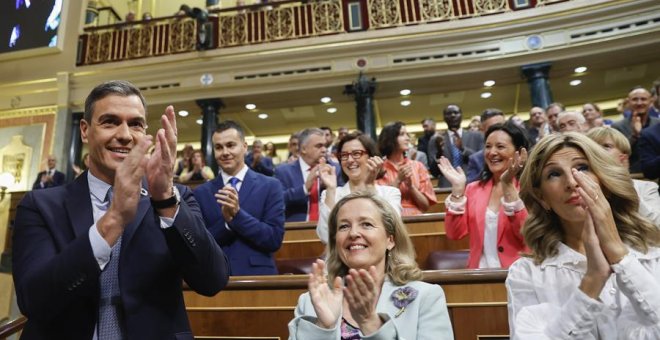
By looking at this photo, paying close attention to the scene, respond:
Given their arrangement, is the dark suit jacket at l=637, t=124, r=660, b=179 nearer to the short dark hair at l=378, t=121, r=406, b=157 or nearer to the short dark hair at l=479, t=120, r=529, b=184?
the short dark hair at l=479, t=120, r=529, b=184

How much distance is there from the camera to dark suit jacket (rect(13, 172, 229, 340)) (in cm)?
86

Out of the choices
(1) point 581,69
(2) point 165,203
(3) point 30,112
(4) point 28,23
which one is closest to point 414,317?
(2) point 165,203

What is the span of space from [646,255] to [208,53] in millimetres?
7348

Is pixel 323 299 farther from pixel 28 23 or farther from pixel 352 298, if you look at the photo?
pixel 28 23

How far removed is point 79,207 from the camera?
102 cm

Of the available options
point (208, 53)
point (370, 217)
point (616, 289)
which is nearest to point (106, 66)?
point (208, 53)

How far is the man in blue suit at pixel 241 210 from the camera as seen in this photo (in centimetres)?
182

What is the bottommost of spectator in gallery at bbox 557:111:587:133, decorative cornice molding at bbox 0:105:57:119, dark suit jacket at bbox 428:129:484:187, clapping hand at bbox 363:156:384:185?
clapping hand at bbox 363:156:384:185

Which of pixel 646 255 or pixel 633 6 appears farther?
pixel 633 6

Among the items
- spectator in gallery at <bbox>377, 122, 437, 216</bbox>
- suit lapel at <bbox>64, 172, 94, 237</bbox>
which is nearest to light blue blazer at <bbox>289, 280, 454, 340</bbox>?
suit lapel at <bbox>64, 172, 94, 237</bbox>

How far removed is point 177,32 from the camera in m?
7.81

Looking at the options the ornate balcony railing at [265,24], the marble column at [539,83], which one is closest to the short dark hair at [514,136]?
the marble column at [539,83]

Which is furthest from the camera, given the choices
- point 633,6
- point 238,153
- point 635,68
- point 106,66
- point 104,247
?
point 106,66

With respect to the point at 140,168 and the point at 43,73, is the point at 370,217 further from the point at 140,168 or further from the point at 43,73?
the point at 43,73
